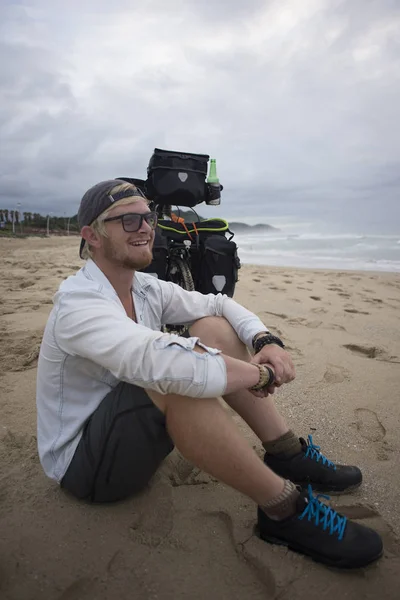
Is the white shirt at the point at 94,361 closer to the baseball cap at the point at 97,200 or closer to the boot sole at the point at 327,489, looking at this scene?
the baseball cap at the point at 97,200

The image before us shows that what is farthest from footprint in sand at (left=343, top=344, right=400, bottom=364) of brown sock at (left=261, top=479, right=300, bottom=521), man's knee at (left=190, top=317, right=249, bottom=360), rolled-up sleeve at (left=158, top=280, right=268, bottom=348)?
brown sock at (left=261, top=479, right=300, bottom=521)

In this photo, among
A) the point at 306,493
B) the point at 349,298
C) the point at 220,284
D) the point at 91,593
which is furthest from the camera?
the point at 349,298

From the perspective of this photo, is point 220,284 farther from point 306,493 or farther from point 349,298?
point 349,298

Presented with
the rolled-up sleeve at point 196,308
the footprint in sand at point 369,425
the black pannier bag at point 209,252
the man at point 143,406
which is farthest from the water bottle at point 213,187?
the footprint in sand at point 369,425

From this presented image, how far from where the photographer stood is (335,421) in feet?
8.23

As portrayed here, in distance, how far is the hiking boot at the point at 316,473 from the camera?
1891 mm

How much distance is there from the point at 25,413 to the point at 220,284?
5.26 ft

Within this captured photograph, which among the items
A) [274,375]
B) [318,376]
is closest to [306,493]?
[274,375]

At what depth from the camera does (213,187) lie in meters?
3.29

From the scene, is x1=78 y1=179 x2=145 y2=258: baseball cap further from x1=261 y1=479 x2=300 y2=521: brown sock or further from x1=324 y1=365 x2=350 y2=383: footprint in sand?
x1=324 y1=365 x2=350 y2=383: footprint in sand

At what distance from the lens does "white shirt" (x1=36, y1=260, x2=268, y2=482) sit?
1.39 meters

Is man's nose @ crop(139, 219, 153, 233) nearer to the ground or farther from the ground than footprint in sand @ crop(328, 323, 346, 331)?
farther from the ground

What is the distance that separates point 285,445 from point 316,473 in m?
0.20

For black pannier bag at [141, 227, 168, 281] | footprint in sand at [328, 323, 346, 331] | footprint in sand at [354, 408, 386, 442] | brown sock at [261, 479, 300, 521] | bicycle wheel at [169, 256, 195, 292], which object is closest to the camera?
brown sock at [261, 479, 300, 521]
